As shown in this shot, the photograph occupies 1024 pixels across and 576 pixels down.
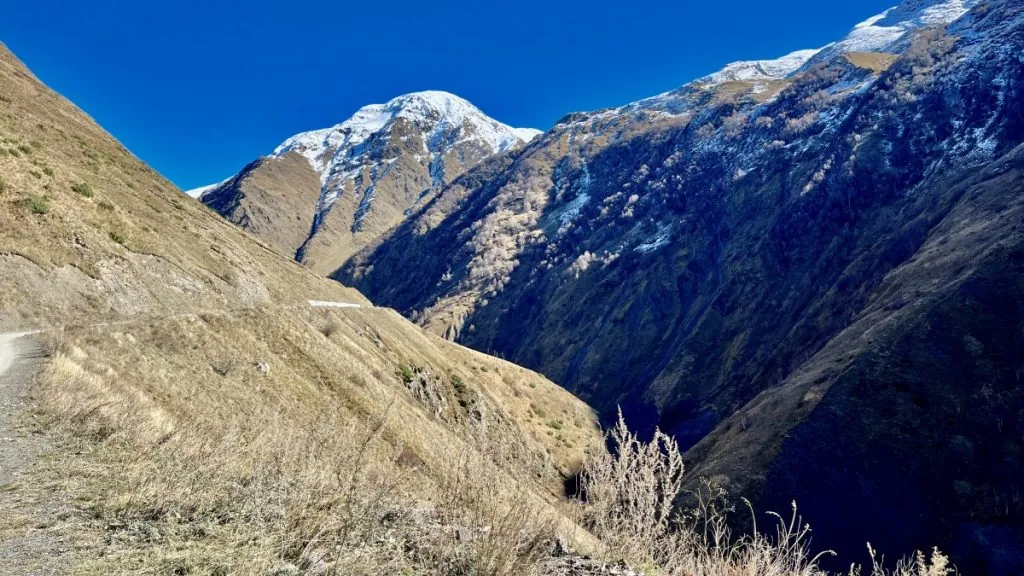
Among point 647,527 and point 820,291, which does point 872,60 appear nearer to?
point 820,291

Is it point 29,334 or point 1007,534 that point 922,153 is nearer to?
point 1007,534

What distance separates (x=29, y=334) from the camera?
46.3 feet

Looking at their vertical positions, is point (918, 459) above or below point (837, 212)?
below

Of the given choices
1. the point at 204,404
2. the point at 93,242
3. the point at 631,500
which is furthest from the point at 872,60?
the point at 631,500

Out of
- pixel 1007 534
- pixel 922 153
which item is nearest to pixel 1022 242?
pixel 1007 534

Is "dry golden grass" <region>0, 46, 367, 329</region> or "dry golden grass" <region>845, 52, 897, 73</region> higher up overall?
"dry golden grass" <region>845, 52, 897, 73</region>

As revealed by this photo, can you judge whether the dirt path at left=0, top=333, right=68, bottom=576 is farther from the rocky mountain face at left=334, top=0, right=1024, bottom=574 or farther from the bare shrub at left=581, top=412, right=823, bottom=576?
the rocky mountain face at left=334, top=0, right=1024, bottom=574

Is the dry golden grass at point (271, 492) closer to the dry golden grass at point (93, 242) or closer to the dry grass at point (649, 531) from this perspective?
the dry grass at point (649, 531)

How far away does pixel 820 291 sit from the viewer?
261ft

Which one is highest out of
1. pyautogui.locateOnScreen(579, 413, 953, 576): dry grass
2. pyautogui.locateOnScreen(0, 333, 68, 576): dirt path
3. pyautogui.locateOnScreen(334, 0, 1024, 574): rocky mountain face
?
pyautogui.locateOnScreen(334, 0, 1024, 574): rocky mountain face

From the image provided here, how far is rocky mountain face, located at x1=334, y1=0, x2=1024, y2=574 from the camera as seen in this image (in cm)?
3619

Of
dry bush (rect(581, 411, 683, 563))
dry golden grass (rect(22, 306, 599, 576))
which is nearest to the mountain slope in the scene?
dry golden grass (rect(22, 306, 599, 576))

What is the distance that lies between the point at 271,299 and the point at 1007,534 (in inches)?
1774

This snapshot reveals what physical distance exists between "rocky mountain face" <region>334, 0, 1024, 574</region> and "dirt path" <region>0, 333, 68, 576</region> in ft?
132
